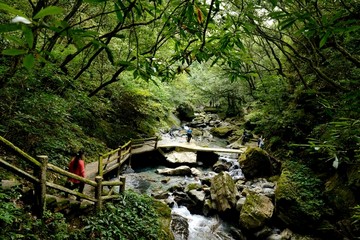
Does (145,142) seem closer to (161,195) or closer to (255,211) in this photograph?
(161,195)

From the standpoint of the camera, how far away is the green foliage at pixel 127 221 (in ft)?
17.9

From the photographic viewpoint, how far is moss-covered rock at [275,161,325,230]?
8188mm

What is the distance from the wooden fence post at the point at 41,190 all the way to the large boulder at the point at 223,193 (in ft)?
23.2

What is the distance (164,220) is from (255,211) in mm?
3504

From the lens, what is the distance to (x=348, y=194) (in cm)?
792

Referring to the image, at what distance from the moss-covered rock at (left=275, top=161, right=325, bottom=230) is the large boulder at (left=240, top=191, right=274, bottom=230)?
45 cm

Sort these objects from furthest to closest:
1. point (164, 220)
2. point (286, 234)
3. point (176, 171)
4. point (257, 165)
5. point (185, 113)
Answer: point (185, 113)
point (176, 171)
point (257, 165)
point (286, 234)
point (164, 220)

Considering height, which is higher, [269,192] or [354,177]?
[354,177]

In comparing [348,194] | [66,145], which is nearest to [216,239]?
[348,194]

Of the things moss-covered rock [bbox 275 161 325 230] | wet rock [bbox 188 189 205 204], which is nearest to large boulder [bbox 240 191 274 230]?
moss-covered rock [bbox 275 161 325 230]

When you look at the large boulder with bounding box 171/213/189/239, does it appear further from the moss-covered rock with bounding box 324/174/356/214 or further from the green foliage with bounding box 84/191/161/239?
the moss-covered rock with bounding box 324/174/356/214

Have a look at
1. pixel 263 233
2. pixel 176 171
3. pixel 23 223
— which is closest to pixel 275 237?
pixel 263 233

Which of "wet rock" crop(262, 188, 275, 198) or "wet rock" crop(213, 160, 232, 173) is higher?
"wet rock" crop(213, 160, 232, 173)

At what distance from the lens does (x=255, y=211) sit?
884 centimetres
